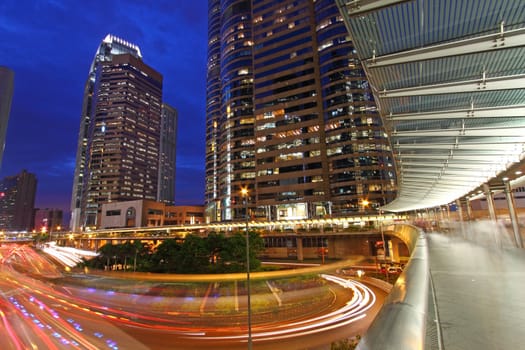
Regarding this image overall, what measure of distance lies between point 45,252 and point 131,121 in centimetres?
9172

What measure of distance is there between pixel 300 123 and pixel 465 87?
230ft

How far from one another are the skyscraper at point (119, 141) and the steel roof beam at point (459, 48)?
155 metres

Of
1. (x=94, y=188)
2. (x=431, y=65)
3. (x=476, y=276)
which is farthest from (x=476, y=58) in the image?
(x=94, y=188)

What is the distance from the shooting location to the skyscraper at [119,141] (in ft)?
476

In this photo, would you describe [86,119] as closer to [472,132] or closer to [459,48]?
[472,132]

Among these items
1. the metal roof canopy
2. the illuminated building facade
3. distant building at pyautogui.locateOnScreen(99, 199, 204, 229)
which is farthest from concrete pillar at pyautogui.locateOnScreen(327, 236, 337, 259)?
the illuminated building facade

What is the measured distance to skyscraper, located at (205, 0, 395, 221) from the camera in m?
70.2

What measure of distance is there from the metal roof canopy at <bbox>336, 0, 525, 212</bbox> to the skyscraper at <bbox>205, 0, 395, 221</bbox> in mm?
50764

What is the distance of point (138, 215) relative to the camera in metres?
106

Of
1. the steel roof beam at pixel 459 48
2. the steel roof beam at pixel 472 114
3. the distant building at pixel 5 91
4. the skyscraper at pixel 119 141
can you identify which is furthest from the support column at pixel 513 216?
the distant building at pixel 5 91

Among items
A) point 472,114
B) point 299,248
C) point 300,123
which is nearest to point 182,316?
point 472,114

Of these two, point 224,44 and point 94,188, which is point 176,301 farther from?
point 94,188

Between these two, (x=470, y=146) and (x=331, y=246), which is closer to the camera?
(x=470, y=146)

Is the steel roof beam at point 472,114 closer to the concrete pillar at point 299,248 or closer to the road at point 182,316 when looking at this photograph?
the road at point 182,316
